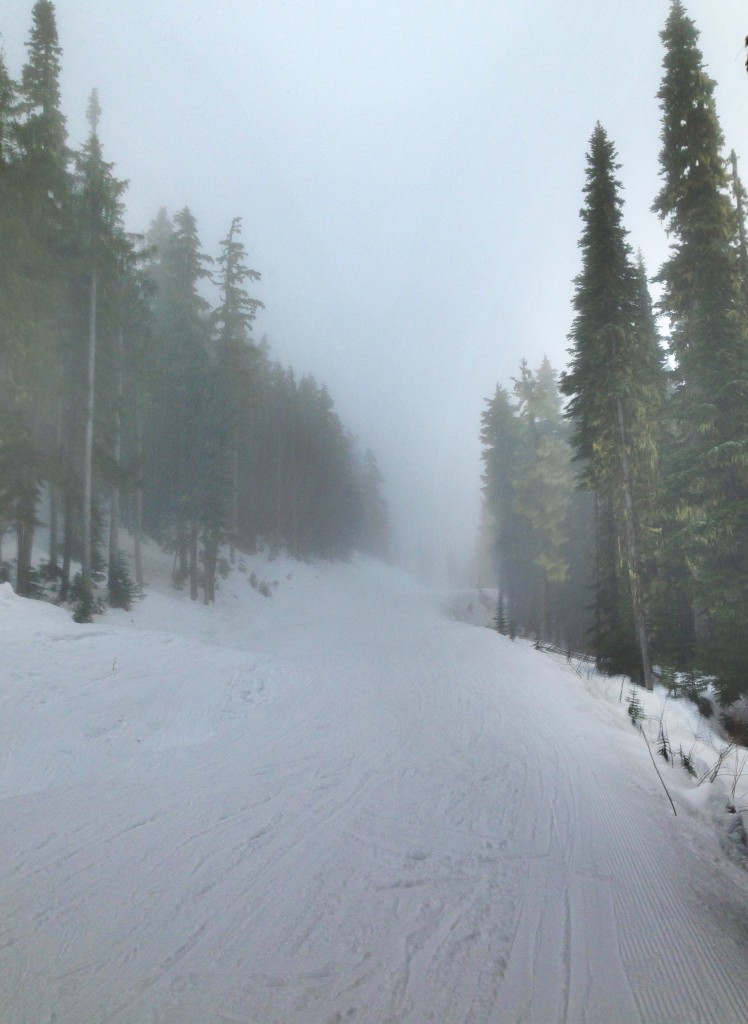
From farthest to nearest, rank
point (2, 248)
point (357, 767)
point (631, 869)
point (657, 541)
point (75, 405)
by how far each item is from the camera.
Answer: point (75, 405) → point (657, 541) → point (2, 248) → point (357, 767) → point (631, 869)

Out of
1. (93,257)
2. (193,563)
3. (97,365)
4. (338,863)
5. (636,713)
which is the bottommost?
(636,713)

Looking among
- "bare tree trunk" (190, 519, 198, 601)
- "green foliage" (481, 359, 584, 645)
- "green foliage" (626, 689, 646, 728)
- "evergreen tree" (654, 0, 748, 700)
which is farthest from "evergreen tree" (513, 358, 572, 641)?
"bare tree trunk" (190, 519, 198, 601)

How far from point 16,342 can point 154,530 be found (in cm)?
1644

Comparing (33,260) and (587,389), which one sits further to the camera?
(587,389)

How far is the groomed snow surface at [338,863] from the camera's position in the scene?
7.88 feet

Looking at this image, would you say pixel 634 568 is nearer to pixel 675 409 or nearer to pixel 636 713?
pixel 675 409

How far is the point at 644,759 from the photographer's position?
618cm

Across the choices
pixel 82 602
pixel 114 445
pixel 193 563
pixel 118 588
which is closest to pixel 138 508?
pixel 114 445

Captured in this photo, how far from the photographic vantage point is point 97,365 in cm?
1669

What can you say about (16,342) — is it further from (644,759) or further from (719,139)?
(719,139)

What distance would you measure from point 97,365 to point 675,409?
19.4 m

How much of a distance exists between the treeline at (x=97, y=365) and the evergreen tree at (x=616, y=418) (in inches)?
621

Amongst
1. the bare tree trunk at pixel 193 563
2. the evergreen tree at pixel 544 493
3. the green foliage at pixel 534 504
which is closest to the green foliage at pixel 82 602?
the bare tree trunk at pixel 193 563

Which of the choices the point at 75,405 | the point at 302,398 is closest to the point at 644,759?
the point at 75,405
